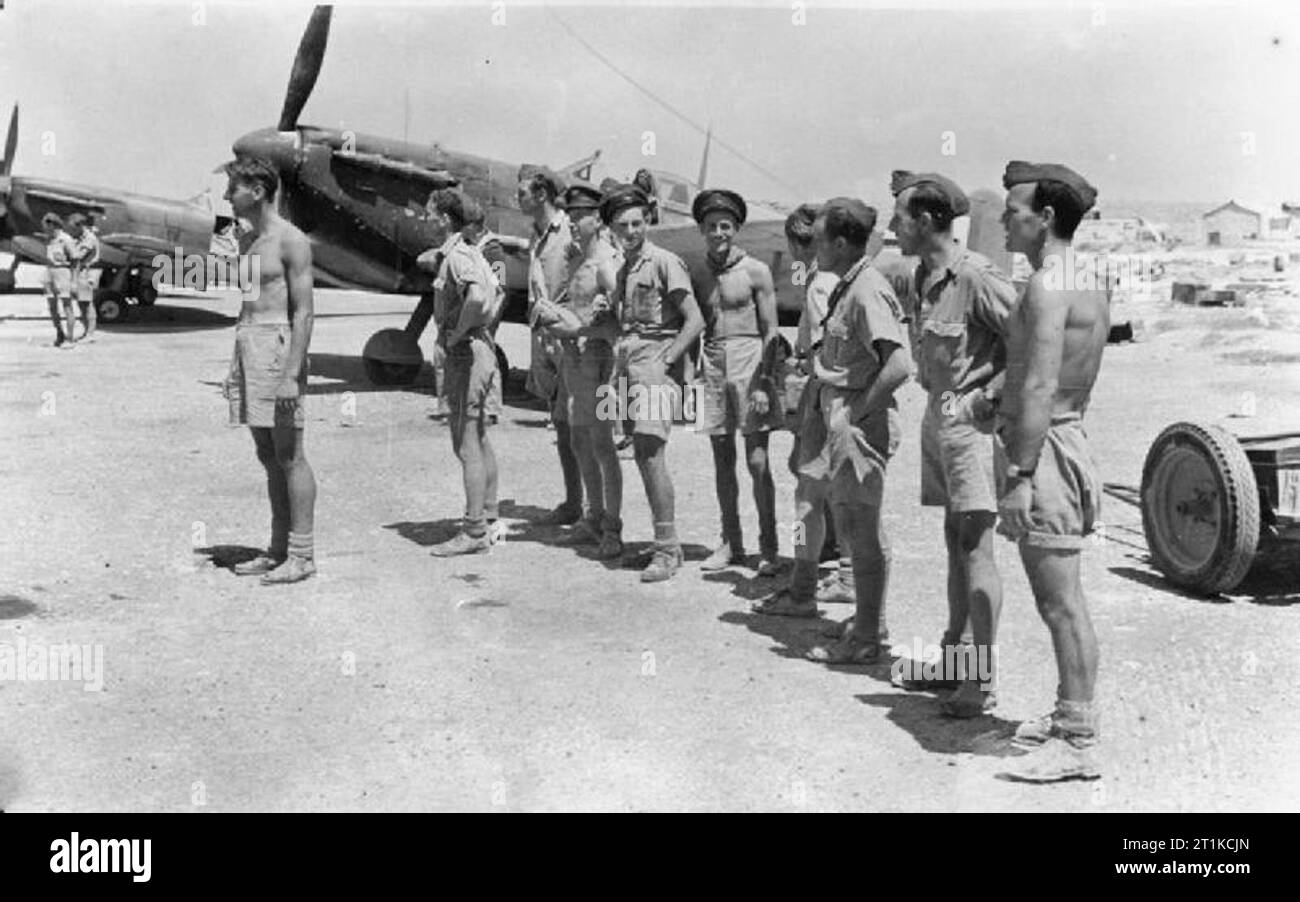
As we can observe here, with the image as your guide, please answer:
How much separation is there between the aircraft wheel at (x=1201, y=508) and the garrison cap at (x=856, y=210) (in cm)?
226

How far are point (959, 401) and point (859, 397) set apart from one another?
1.94 feet

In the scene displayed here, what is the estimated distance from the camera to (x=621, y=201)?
7.23 meters

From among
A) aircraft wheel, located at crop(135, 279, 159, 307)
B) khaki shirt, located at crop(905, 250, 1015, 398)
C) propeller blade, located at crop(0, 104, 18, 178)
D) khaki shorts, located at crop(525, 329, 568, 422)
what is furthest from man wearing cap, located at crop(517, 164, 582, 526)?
propeller blade, located at crop(0, 104, 18, 178)

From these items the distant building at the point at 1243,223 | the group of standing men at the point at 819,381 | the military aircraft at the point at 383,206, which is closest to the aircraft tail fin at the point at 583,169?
the military aircraft at the point at 383,206

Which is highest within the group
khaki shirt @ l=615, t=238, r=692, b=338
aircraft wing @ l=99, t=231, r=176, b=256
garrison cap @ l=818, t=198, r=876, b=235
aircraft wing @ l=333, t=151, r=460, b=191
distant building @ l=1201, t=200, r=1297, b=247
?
distant building @ l=1201, t=200, r=1297, b=247

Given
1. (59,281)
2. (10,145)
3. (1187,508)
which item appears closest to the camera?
(1187,508)

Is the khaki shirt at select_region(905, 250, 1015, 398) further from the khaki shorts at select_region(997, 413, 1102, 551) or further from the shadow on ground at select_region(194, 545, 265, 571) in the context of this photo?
the shadow on ground at select_region(194, 545, 265, 571)

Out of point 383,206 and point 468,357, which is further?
point 383,206

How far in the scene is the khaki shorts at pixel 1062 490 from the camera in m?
4.43

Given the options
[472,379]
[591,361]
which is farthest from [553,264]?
[472,379]

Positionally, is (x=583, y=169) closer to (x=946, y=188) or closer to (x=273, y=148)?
(x=273, y=148)

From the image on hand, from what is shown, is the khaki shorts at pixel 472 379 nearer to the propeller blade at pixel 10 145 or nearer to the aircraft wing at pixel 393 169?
the aircraft wing at pixel 393 169

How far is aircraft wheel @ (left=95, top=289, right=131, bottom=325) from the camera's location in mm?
23594

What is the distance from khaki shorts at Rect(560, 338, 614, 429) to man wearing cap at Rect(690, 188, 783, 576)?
0.70m
